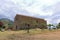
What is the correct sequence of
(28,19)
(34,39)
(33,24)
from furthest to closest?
(28,19) < (33,24) < (34,39)

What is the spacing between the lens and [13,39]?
17.9 meters

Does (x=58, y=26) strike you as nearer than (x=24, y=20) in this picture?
Yes

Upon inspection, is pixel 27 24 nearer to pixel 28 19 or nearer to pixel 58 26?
pixel 28 19

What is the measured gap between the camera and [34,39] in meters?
17.7

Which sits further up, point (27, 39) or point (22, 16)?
point (22, 16)

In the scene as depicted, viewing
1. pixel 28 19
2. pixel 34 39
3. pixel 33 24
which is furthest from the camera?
pixel 28 19

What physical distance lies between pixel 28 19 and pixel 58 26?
→ 319 inches

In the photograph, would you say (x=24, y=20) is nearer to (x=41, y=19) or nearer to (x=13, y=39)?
(x=41, y=19)

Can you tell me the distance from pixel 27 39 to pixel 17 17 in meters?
26.3

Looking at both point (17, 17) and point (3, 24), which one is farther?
point (17, 17)

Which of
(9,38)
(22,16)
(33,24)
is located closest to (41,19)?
(22,16)

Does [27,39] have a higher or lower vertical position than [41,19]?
lower

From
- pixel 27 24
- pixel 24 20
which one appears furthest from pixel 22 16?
pixel 27 24

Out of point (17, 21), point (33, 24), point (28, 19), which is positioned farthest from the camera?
point (17, 21)
